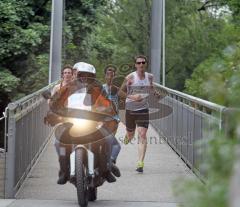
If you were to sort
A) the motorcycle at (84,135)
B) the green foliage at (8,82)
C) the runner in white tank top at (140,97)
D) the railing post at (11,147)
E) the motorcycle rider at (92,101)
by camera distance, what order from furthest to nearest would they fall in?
1. the green foliage at (8,82)
2. the runner in white tank top at (140,97)
3. the railing post at (11,147)
4. the motorcycle rider at (92,101)
5. the motorcycle at (84,135)

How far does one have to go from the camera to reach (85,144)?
248 inches

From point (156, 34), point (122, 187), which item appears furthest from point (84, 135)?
point (156, 34)

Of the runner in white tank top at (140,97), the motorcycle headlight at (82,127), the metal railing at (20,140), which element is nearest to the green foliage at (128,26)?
the metal railing at (20,140)

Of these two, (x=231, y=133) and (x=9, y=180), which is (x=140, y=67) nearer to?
(x=9, y=180)

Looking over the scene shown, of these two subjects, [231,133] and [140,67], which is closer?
[231,133]

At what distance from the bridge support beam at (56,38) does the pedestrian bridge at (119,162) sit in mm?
6632

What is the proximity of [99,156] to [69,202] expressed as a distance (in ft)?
2.26

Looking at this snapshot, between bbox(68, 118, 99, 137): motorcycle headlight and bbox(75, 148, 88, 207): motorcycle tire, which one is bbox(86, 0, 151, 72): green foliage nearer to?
bbox(68, 118, 99, 137): motorcycle headlight

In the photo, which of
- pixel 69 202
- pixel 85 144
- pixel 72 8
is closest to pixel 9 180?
pixel 69 202

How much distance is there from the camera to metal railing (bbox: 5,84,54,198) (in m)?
6.92

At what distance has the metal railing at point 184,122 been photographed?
7953 millimetres

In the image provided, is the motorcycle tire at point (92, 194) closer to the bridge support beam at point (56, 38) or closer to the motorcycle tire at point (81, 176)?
the motorcycle tire at point (81, 176)

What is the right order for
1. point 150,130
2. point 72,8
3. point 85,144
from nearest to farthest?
point 85,144 → point 150,130 → point 72,8

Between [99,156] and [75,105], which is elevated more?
[75,105]
